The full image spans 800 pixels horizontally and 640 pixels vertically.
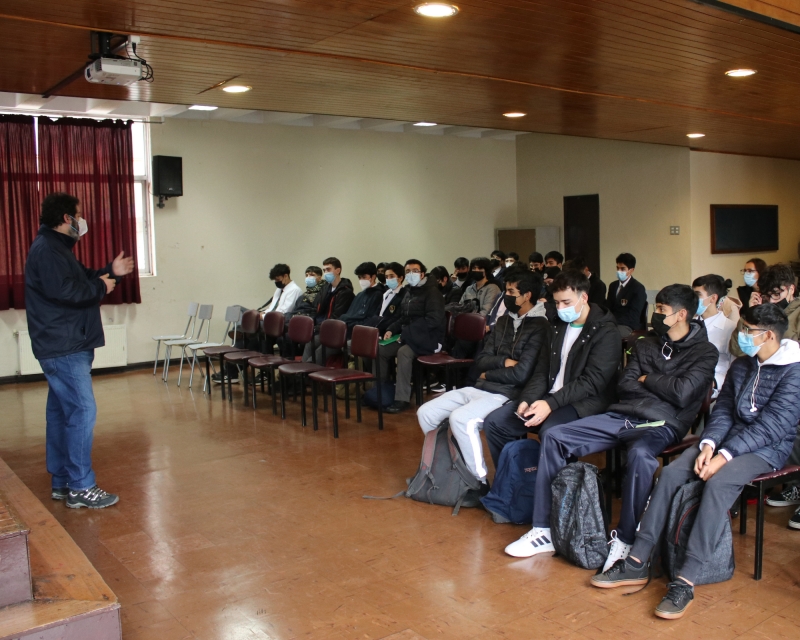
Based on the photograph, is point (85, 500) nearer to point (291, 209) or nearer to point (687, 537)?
point (687, 537)

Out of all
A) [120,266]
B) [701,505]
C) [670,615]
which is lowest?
[670,615]

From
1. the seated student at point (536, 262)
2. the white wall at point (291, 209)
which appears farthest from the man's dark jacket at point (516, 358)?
the white wall at point (291, 209)

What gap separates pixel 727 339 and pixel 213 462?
3.33 metres

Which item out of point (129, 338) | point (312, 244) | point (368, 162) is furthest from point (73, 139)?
point (368, 162)

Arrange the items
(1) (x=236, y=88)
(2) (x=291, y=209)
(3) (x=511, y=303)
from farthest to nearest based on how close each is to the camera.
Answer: (2) (x=291, y=209) → (1) (x=236, y=88) → (3) (x=511, y=303)

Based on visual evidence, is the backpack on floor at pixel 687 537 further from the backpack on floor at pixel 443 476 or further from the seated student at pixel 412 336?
the seated student at pixel 412 336

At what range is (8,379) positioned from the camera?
8.70 m

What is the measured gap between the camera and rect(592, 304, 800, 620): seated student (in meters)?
3.14

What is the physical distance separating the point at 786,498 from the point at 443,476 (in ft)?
5.85

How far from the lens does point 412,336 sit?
6.78 meters

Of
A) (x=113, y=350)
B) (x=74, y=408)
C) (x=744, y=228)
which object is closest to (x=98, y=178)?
(x=113, y=350)

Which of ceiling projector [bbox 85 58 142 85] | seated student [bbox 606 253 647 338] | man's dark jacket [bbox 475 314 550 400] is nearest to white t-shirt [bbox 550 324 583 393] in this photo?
man's dark jacket [bbox 475 314 550 400]

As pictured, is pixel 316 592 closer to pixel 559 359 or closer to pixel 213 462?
pixel 559 359

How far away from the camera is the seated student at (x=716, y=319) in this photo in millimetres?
4598
